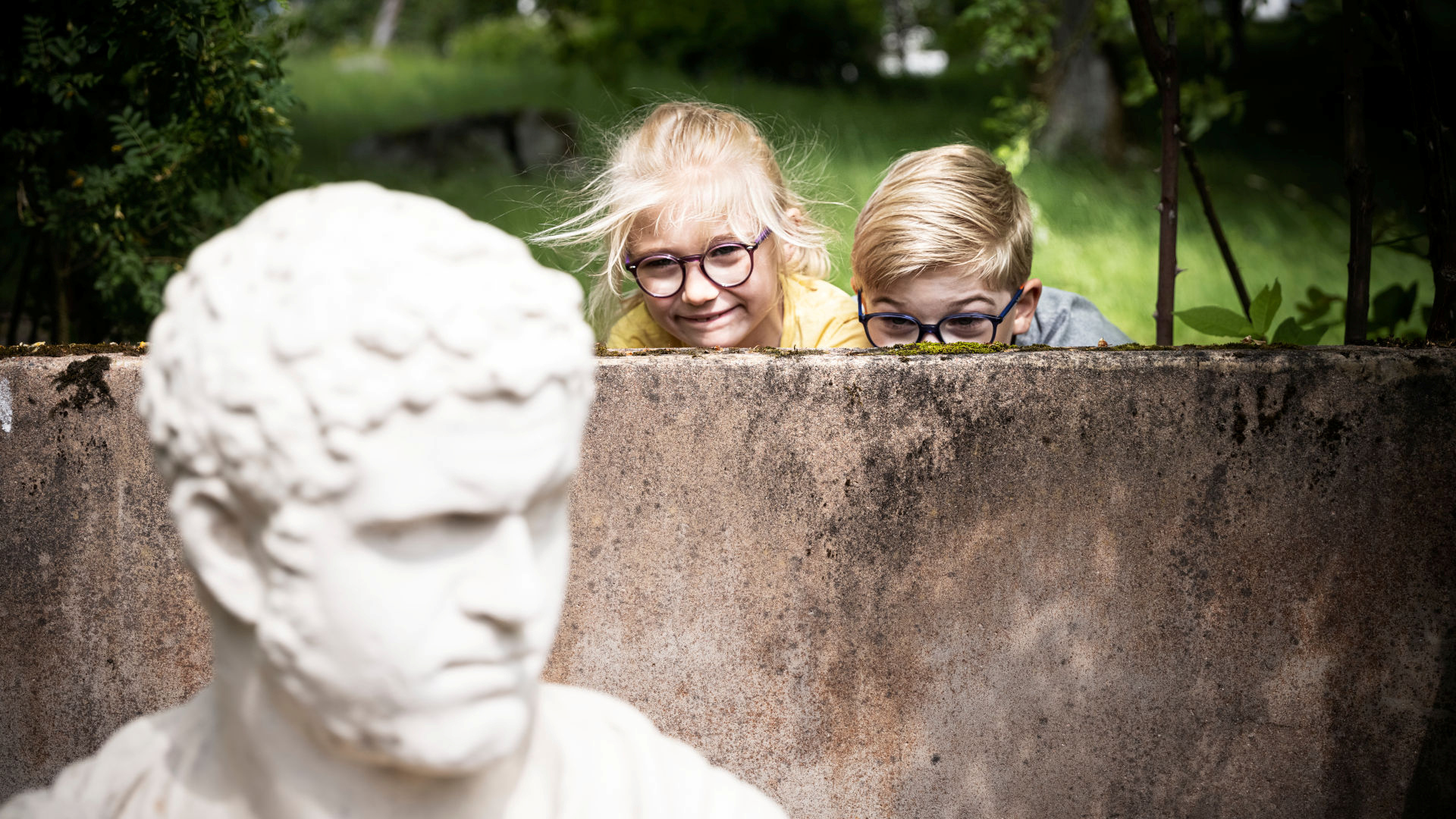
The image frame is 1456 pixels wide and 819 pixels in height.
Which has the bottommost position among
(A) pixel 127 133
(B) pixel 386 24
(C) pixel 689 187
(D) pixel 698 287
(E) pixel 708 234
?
(D) pixel 698 287

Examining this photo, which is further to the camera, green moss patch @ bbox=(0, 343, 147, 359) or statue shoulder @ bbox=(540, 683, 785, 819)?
green moss patch @ bbox=(0, 343, 147, 359)

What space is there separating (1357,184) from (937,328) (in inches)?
41.5

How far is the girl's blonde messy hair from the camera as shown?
271 centimetres

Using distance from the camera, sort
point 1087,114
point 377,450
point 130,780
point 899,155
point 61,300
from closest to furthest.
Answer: point 377,450, point 130,780, point 61,300, point 899,155, point 1087,114

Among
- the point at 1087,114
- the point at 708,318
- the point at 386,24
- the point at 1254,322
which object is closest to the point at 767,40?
the point at 1087,114

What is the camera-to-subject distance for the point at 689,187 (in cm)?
272

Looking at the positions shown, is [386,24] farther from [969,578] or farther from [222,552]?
[222,552]

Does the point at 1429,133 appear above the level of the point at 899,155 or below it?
above

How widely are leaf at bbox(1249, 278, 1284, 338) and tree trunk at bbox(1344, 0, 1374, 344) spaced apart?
251mm

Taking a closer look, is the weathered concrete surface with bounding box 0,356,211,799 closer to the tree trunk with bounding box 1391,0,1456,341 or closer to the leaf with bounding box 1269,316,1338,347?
the leaf with bounding box 1269,316,1338,347

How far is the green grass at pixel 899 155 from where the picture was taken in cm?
472

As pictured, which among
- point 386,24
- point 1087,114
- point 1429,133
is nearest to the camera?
point 1429,133

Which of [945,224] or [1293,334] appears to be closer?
[1293,334]

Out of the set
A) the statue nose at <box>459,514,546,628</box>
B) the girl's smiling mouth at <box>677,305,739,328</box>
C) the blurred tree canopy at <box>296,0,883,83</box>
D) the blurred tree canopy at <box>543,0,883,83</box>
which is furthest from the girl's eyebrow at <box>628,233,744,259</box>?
the blurred tree canopy at <box>543,0,883,83</box>
